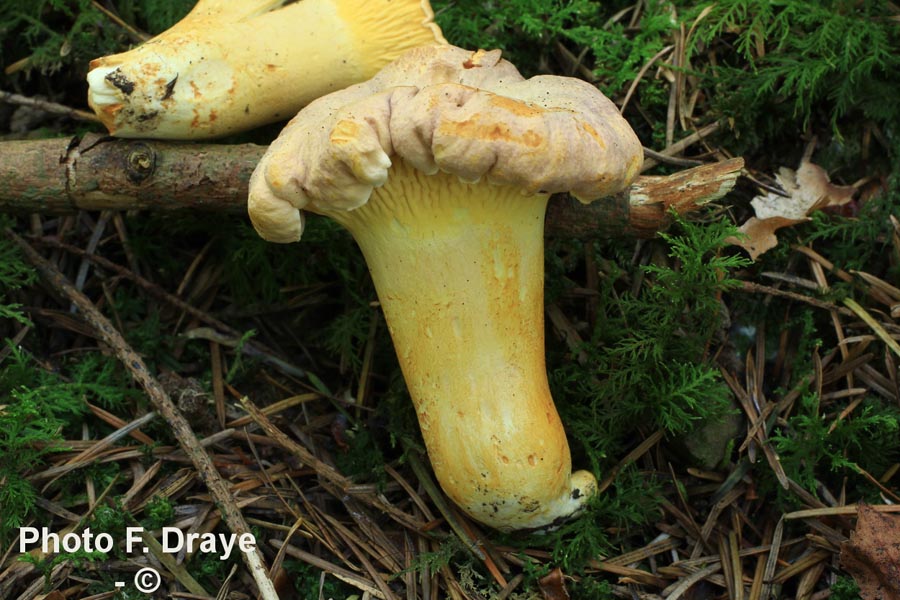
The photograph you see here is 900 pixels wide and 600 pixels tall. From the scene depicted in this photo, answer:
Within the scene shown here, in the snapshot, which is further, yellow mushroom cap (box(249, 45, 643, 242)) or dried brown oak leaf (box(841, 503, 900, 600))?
dried brown oak leaf (box(841, 503, 900, 600))

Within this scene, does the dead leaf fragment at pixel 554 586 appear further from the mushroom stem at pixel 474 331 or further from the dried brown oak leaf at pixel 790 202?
the dried brown oak leaf at pixel 790 202

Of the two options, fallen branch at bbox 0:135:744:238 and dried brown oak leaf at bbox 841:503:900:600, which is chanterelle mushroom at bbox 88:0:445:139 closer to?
fallen branch at bbox 0:135:744:238

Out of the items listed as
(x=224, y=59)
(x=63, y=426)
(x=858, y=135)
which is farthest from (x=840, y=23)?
(x=63, y=426)

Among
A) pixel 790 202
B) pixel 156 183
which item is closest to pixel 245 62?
pixel 156 183

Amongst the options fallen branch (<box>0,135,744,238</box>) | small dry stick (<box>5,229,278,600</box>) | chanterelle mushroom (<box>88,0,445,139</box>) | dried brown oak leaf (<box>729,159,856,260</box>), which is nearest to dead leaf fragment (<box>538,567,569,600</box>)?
small dry stick (<box>5,229,278,600</box>)

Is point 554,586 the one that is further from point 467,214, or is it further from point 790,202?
point 790,202

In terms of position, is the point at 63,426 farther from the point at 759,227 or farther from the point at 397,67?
the point at 759,227
